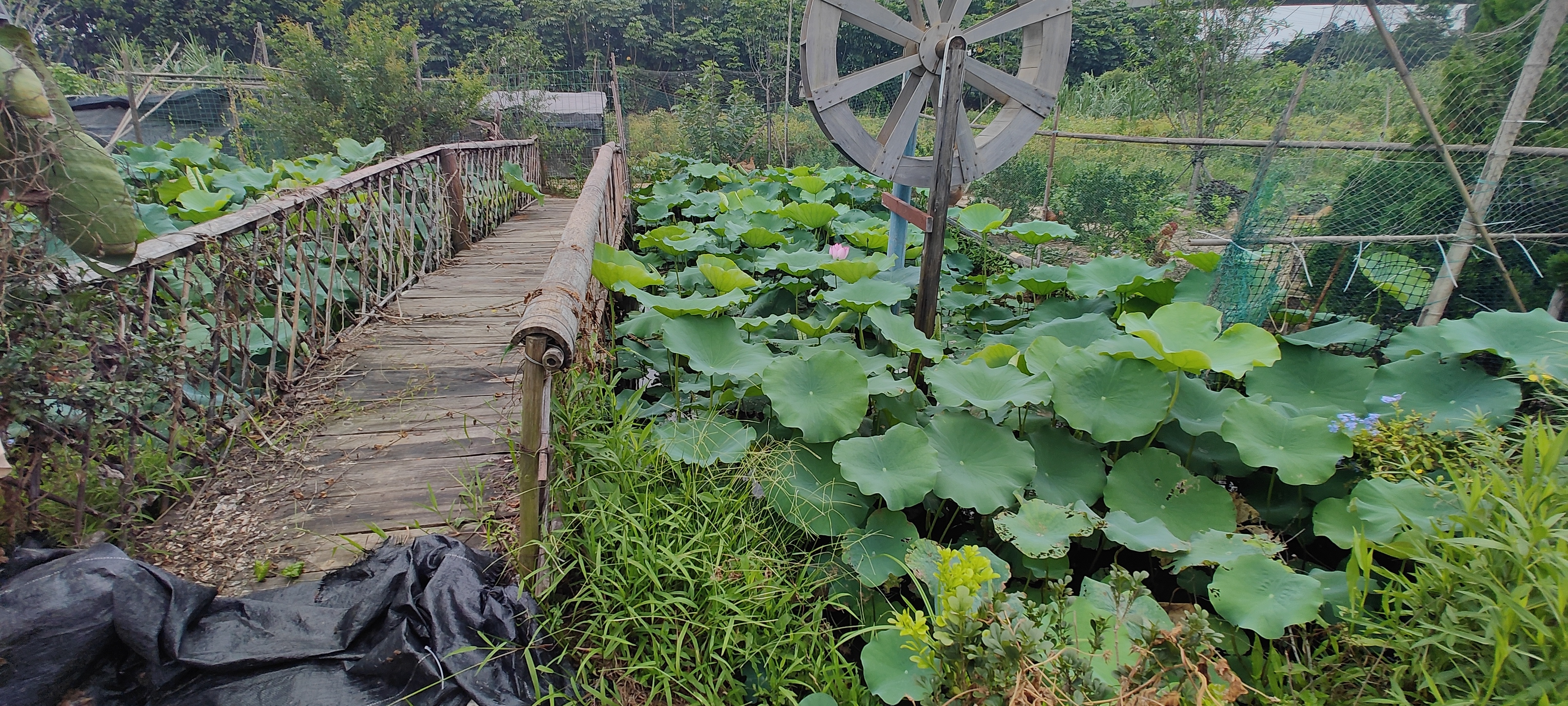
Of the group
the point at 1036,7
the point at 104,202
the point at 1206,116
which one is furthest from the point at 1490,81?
the point at 1206,116

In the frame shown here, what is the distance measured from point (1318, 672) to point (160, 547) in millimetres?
2633

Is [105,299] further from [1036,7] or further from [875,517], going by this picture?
[1036,7]

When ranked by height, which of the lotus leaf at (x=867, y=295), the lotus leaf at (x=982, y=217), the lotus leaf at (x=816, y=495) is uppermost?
the lotus leaf at (x=982, y=217)

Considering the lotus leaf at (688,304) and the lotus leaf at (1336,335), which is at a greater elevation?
the lotus leaf at (688,304)

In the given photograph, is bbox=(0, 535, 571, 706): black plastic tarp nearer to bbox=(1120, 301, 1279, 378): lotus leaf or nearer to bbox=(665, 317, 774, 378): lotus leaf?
bbox=(665, 317, 774, 378): lotus leaf

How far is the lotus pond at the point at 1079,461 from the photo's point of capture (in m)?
1.36

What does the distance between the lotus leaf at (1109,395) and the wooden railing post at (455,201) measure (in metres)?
4.30

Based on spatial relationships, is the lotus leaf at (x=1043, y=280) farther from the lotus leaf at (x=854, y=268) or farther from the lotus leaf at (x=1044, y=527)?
the lotus leaf at (x=1044, y=527)

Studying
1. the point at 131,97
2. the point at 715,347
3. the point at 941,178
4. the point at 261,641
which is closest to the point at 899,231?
the point at 941,178

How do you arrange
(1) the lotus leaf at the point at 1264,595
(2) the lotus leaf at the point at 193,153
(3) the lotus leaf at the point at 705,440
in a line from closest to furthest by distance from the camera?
1. (1) the lotus leaf at the point at 1264,595
2. (3) the lotus leaf at the point at 705,440
3. (2) the lotus leaf at the point at 193,153

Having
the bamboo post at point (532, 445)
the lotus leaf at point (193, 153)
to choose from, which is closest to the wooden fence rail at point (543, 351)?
the bamboo post at point (532, 445)

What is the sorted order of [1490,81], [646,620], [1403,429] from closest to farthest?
[646,620]
[1403,429]
[1490,81]

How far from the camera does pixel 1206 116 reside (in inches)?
308

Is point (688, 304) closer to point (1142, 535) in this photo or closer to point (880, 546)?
point (880, 546)
